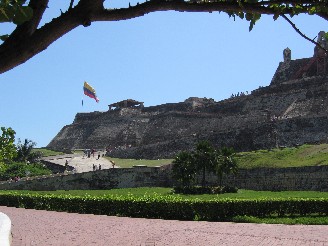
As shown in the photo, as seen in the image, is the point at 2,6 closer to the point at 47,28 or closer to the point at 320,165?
the point at 47,28

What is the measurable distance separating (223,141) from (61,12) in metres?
40.0

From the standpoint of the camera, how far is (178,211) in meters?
17.5

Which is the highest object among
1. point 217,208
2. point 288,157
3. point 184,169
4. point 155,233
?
point 288,157

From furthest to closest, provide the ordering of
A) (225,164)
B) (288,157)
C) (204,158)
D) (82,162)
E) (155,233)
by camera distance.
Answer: (82,162), (288,157), (204,158), (225,164), (155,233)

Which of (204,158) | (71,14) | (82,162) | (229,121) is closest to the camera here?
(71,14)

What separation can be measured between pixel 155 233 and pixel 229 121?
3491cm

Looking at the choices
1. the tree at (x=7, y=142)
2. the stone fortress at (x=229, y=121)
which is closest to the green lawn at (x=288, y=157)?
the stone fortress at (x=229, y=121)

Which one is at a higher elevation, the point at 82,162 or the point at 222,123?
the point at 222,123

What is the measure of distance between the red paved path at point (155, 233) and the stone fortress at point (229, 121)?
2078 centimetres

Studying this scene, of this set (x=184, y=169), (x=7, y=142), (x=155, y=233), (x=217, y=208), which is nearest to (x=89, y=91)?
(x=184, y=169)

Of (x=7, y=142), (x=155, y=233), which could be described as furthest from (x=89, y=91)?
(x=155, y=233)

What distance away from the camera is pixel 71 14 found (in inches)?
116

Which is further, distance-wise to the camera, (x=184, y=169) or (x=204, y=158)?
(x=184, y=169)

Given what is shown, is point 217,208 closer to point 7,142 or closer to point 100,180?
point 7,142
